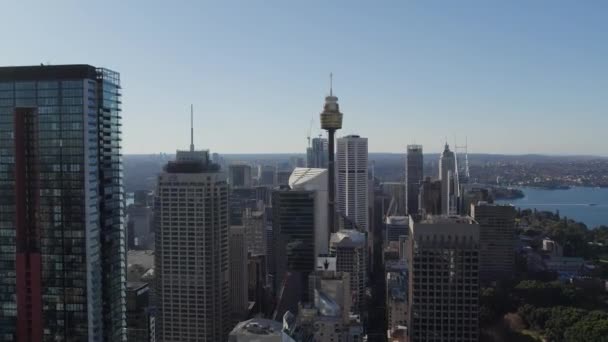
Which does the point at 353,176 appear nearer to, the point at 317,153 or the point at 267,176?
the point at 317,153

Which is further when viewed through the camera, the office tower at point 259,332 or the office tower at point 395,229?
the office tower at point 395,229

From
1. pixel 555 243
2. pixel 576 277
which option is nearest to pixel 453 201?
pixel 555 243

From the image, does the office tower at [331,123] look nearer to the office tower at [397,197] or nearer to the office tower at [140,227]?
the office tower at [140,227]

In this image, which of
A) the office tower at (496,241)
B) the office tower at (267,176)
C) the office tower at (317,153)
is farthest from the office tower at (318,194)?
the office tower at (267,176)

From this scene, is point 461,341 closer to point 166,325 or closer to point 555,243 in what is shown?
point 166,325

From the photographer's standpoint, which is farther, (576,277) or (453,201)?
(453,201)

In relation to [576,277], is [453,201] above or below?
above
